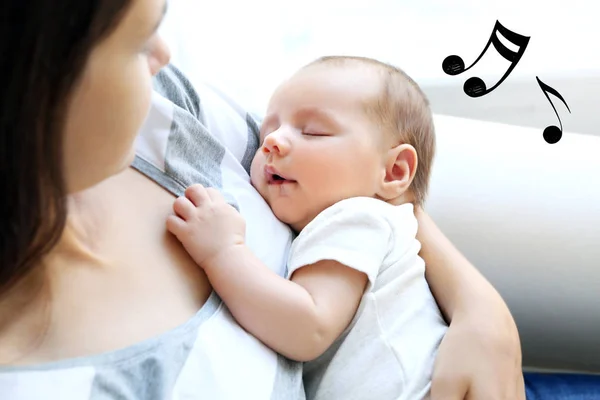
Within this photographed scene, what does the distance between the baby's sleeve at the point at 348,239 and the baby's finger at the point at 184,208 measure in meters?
0.13

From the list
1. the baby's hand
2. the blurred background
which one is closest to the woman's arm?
the baby's hand

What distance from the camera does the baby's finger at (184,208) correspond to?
680 millimetres

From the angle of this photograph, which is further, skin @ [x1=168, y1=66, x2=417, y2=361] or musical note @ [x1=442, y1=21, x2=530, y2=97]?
musical note @ [x1=442, y1=21, x2=530, y2=97]

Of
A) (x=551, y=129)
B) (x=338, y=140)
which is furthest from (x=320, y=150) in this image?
(x=551, y=129)

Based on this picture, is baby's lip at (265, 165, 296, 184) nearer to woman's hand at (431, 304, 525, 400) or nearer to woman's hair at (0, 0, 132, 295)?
woman's hand at (431, 304, 525, 400)

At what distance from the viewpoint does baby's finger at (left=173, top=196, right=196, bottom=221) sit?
0.68 meters

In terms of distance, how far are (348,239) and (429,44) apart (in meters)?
0.82

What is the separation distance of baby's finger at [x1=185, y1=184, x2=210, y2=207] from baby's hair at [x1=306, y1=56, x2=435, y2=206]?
0.83 feet

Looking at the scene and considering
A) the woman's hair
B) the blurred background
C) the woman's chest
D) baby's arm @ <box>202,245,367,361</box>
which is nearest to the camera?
the woman's hair

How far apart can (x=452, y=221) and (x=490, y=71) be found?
0.46 m

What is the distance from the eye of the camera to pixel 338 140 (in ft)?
2.69

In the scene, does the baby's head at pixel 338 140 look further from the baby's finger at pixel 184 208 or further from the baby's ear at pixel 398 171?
the baby's finger at pixel 184 208

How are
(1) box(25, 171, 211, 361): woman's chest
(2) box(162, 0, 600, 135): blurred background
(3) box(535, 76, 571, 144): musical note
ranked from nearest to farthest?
(1) box(25, 171, 211, 361): woman's chest, (3) box(535, 76, 571, 144): musical note, (2) box(162, 0, 600, 135): blurred background

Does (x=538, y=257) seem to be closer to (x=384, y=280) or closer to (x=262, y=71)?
(x=384, y=280)
